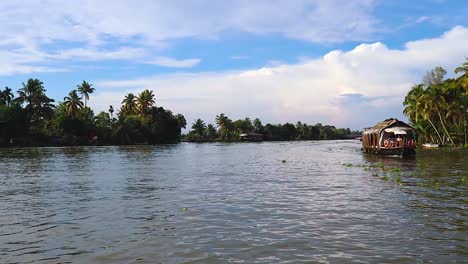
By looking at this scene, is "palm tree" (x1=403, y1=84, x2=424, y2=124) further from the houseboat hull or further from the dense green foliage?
the dense green foliage

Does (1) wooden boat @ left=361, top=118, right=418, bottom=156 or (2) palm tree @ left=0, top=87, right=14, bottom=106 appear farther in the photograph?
(2) palm tree @ left=0, top=87, right=14, bottom=106

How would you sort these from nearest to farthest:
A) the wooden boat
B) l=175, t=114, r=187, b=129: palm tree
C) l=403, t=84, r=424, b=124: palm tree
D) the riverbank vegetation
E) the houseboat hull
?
1. the houseboat hull
2. the wooden boat
3. the riverbank vegetation
4. l=403, t=84, r=424, b=124: palm tree
5. l=175, t=114, r=187, b=129: palm tree

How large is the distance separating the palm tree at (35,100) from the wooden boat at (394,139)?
8745cm

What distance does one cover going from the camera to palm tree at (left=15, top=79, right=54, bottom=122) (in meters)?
109

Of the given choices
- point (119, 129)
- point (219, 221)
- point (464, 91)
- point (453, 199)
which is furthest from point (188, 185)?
point (119, 129)

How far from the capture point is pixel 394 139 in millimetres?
56125

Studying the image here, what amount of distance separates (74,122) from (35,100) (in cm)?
1113

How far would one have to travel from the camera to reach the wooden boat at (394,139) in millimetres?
51641

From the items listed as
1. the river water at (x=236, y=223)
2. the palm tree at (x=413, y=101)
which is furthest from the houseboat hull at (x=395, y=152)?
the palm tree at (x=413, y=101)

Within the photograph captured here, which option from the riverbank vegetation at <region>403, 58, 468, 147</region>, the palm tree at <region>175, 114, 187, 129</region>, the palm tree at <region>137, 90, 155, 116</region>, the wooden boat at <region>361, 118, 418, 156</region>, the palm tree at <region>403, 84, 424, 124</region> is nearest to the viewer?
the wooden boat at <region>361, 118, 418, 156</region>

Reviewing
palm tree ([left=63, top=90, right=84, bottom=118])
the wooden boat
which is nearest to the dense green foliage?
palm tree ([left=63, top=90, right=84, bottom=118])

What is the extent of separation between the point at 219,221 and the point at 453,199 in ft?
37.9

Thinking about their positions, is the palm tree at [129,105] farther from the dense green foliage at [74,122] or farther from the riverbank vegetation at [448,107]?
the riverbank vegetation at [448,107]

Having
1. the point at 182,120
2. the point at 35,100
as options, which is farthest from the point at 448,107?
the point at 182,120
